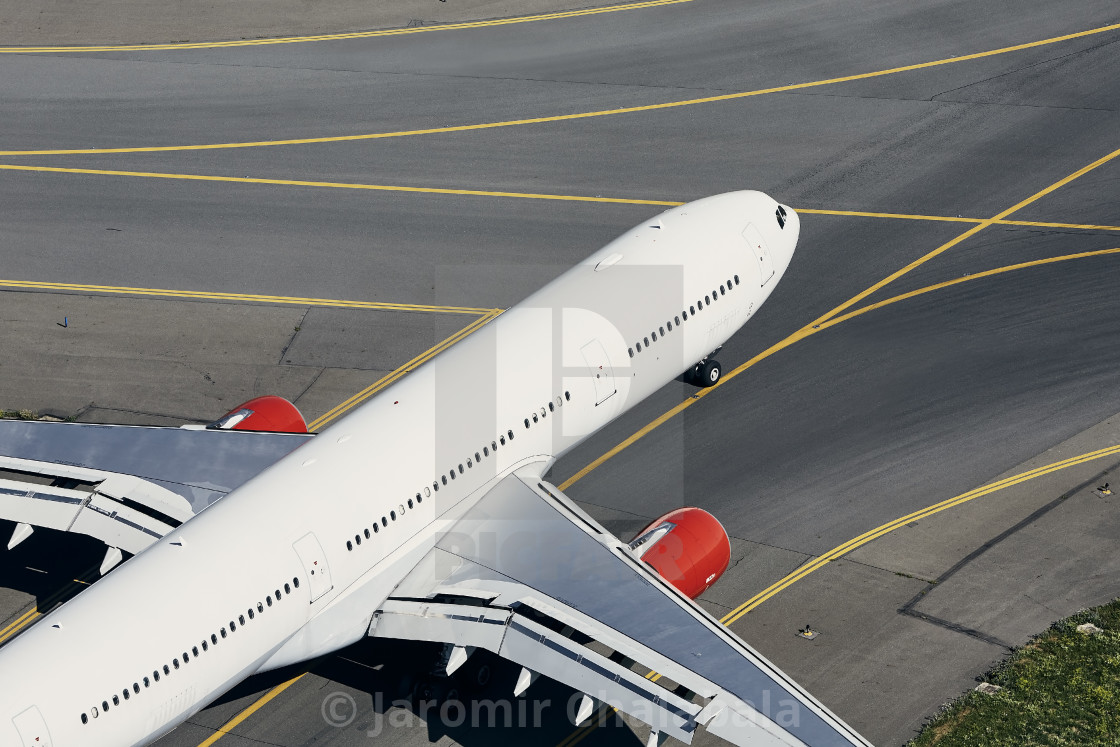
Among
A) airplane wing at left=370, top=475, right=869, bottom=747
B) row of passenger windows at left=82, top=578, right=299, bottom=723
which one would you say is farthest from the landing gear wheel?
row of passenger windows at left=82, top=578, right=299, bottom=723

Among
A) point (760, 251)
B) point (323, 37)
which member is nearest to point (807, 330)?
point (760, 251)

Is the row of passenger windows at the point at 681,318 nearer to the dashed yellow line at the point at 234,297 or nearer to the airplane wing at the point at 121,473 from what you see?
the airplane wing at the point at 121,473

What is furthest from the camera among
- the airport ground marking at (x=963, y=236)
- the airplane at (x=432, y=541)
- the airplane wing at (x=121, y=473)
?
the airport ground marking at (x=963, y=236)

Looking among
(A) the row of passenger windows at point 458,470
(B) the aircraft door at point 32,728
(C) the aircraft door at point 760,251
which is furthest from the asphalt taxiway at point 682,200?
(B) the aircraft door at point 32,728

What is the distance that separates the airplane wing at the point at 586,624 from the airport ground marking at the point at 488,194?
63.1ft

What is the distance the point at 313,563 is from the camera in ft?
107

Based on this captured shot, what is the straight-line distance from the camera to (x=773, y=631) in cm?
3716

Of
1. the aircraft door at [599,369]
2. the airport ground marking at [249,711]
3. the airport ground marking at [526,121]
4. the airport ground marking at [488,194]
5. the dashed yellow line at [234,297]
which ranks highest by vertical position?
the airport ground marking at [526,121]

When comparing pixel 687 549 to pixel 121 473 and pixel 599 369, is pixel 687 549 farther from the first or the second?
pixel 121 473

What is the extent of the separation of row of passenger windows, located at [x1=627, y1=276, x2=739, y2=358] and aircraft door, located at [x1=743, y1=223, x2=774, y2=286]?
1.25m

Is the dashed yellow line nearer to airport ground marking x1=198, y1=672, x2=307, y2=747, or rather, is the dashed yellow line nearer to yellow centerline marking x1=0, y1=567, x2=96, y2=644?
yellow centerline marking x1=0, y1=567, x2=96, y2=644

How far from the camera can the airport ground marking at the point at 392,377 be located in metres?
44.8

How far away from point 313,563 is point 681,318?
13332mm

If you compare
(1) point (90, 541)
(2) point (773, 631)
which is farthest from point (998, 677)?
(1) point (90, 541)
